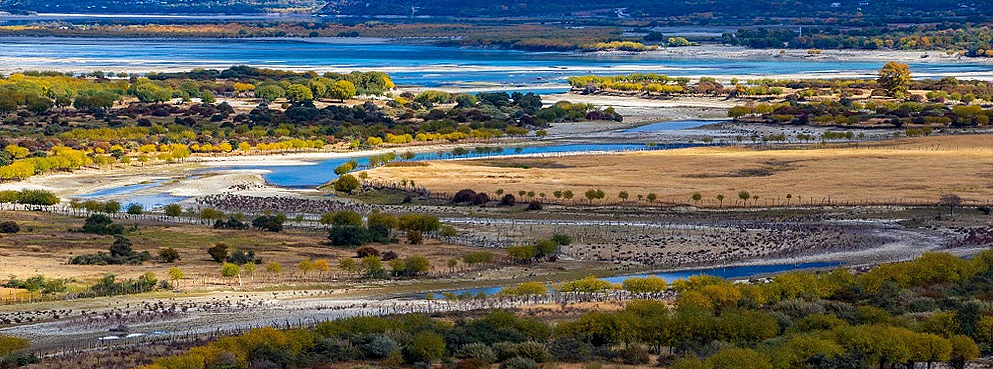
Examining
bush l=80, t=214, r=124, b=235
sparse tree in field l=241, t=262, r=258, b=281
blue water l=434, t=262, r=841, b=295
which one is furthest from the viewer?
bush l=80, t=214, r=124, b=235

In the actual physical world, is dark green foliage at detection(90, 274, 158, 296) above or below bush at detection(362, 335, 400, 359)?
below

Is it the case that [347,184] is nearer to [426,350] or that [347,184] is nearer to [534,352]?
[426,350]

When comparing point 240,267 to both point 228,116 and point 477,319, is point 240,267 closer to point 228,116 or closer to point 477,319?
point 477,319

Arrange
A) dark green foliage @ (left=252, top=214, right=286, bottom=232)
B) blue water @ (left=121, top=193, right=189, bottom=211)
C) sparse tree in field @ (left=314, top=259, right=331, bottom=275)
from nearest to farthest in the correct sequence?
sparse tree in field @ (left=314, top=259, right=331, bottom=275)
dark green foliage @ (left=252, top=214, right=286, bottom=232)
blue water @ (left=121, top=193, right=189, bottom=211)

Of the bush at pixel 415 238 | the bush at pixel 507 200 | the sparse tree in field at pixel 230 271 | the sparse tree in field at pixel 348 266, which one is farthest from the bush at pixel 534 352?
the bush at pixel 507 200

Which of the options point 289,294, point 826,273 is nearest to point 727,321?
point 826,273

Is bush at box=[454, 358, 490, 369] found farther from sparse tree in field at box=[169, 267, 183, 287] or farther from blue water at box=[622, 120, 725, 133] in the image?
blue water at box=[622, 120, 725, 133]

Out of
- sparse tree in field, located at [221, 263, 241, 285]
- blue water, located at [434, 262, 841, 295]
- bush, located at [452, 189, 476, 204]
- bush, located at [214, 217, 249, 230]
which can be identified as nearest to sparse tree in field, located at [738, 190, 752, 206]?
bush, located at [452, 189, 476, 204]
